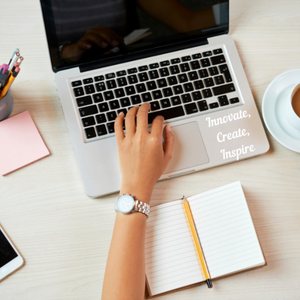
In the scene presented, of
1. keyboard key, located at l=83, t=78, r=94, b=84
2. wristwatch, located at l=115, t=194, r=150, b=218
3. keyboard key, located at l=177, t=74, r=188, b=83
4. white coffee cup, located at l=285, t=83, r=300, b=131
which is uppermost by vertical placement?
keyboard key, located at l=83, t=78, r=94, b=84

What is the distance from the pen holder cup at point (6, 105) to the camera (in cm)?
62

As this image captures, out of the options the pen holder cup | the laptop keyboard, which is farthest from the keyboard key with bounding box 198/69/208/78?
the pen holder cup

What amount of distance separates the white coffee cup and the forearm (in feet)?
1.31

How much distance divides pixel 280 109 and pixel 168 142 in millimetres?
285

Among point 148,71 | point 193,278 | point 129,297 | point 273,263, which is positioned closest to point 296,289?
point 273,263

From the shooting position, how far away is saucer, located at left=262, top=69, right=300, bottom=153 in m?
0.66

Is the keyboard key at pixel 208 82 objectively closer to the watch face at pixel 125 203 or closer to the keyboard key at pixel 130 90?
the keyboard key at pixel 130 90

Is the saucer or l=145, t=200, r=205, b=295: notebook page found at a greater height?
the saucer

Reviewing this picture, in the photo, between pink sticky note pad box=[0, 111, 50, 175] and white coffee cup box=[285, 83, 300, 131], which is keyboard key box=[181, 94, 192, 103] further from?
pink sticky note pad box=[0, 111, 50, 175]

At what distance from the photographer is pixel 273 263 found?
0.65 m

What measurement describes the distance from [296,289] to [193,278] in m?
0.24

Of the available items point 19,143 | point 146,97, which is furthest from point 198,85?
point 19,143

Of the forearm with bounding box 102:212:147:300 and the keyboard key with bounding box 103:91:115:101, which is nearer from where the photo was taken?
the forearm with bounding box 102:212:147:300

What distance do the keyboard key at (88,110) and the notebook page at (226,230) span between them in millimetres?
310
